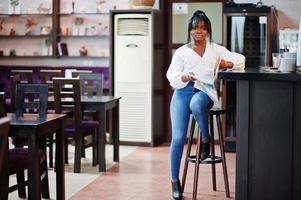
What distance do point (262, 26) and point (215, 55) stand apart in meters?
2.66

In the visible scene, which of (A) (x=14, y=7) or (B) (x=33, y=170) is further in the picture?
(A) (x=14, y=7)

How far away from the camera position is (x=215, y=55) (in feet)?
15.0

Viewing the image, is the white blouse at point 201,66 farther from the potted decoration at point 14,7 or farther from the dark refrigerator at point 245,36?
the potted decoration at point 14,7

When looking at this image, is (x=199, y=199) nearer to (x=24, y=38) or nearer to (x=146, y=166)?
(x=146, y=166)

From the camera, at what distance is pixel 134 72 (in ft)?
24.8

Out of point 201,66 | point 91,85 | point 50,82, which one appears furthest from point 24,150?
point 50,82

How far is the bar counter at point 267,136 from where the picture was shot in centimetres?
375

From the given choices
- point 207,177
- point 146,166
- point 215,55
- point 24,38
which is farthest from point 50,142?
point 24,38

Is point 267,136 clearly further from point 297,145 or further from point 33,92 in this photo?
point 33,92

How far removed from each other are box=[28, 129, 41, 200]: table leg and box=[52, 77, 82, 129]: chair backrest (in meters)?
1.73

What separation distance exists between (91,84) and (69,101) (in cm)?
76

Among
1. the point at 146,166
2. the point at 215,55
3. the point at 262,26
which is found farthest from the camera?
the point at 262,26

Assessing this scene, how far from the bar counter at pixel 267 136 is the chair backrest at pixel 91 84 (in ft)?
9.51

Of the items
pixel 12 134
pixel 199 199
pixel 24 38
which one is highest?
pixel 24 38
